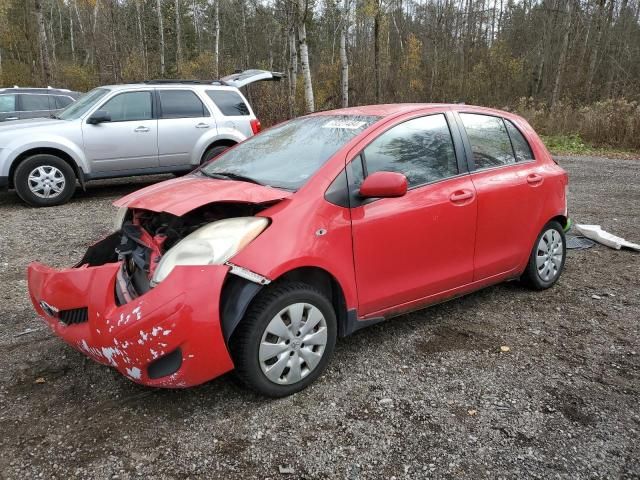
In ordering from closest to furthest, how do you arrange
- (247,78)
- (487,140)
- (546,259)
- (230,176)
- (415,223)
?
(415,223) → (230,176) → (487,140) → (546,259) → (247,78)

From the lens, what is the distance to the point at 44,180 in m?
7.73

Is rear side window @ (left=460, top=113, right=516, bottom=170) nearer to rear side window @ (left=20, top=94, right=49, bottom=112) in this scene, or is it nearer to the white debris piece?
the white debris piece

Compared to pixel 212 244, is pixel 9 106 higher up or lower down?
higher up

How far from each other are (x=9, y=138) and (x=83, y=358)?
17.6 feet

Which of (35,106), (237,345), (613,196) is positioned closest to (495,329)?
(237,345)

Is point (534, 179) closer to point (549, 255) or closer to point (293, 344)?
point (549, 255)

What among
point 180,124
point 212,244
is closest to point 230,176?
point 212,244

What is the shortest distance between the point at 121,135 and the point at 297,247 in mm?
6279

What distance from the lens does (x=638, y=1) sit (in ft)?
96.6

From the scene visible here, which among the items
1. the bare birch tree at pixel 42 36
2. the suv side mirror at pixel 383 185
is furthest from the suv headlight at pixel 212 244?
the bare birch tree at pixel 42 36

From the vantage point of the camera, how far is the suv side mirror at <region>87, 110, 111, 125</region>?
7922 mm

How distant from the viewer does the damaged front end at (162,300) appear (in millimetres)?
2541

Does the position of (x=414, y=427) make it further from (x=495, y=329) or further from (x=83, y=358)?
(x=83, y=358)

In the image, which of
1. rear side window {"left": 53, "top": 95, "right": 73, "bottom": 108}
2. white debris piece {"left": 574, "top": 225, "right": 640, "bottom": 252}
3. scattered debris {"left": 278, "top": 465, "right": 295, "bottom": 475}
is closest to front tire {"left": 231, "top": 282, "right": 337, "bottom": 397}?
scattered debris {"left": 278, "top": 465, "right": 295, "bottom": 475}
